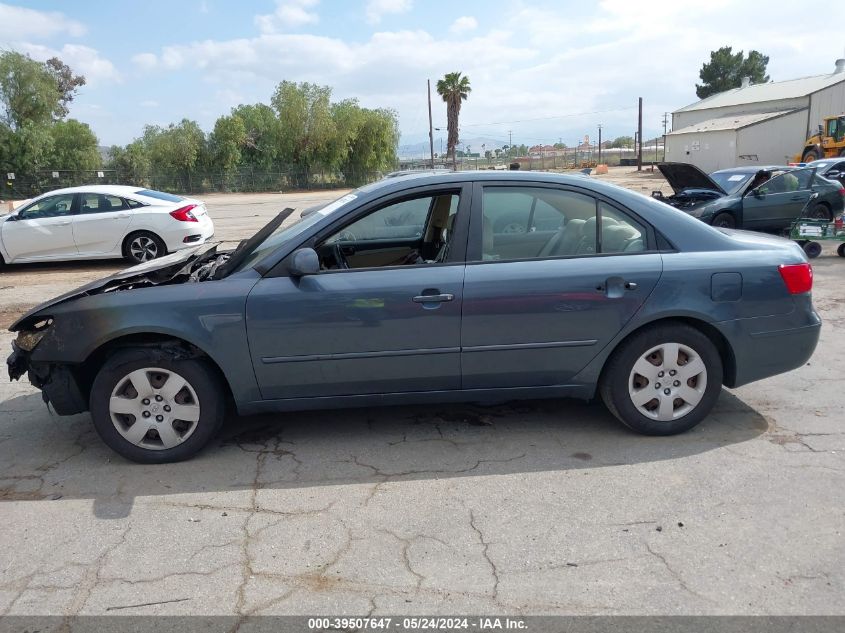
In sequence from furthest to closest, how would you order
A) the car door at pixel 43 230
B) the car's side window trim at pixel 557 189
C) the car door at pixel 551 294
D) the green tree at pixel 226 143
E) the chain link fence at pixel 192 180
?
1. the green tree at pixel 226 143
2. the chain link fence at pixel 192 180
3. the car door at pixel 43 230
4. the car's side window trim at pixel 557 189
5. the car door at pixel 551 294

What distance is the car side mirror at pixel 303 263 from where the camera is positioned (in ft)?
12.5

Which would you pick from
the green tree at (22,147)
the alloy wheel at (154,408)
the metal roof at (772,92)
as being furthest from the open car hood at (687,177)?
the green tree at (22,147)

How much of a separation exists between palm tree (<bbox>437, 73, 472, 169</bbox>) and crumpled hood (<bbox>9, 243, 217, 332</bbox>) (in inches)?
2143

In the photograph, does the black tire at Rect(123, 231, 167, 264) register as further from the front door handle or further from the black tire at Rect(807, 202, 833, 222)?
the black tire at Rect(807, 202, 833, 222)

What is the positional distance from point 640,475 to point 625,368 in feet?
2.12

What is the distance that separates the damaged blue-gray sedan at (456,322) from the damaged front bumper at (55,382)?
1 cm

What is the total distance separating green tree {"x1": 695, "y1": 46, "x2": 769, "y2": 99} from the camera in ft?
252

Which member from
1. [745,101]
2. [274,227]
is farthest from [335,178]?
[274,227]

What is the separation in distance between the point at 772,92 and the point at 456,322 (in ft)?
182

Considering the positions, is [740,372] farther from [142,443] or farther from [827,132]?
[827,132]

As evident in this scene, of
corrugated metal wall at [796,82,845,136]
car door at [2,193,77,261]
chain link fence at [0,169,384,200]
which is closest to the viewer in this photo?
car door at [2,193,77,261]

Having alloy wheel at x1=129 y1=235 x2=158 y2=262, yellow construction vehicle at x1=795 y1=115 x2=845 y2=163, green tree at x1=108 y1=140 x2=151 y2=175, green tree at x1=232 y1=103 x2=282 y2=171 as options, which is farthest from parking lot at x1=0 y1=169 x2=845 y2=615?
green tree at x1=232 y1=103 x2=282 y2=171

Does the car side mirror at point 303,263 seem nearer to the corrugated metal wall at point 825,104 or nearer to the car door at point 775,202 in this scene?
the car door at point 775,202

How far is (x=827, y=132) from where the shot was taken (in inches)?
1222
